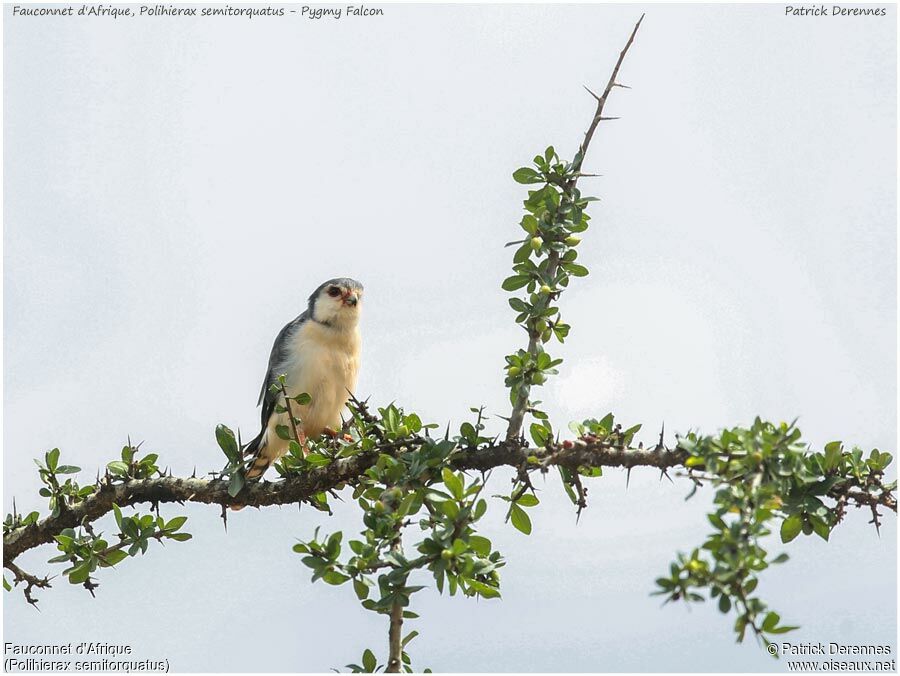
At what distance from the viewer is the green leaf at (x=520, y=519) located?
5.78 metres

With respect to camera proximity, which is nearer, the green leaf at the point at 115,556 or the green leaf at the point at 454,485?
the green leaf at the point at 454,485

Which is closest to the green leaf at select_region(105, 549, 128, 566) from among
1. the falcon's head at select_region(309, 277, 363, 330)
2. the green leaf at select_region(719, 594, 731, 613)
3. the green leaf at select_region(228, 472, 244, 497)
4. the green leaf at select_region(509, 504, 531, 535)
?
the green leaf at select_region(228, 472, 244, 497)

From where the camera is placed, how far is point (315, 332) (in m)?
9.58

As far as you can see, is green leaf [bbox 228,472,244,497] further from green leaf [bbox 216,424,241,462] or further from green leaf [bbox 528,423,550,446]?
green leaf [bbox 528,423,550,446]

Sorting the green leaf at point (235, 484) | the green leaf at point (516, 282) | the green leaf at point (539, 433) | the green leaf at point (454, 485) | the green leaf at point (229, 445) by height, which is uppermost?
the green leaf at point (516, 282)

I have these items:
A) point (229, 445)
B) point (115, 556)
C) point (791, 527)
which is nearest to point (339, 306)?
point (229, 445)

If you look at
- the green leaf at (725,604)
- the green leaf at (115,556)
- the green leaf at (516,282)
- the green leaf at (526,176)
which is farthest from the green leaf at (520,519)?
the green leaf at (115,556)

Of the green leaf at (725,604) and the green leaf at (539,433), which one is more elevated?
the green leaf at (539,433)

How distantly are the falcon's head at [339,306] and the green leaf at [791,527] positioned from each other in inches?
202

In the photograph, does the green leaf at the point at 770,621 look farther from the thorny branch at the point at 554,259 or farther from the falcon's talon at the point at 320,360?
the falcon's talon at the point at 320,360

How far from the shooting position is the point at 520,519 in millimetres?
5785

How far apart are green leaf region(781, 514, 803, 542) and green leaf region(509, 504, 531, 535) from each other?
4.11ft

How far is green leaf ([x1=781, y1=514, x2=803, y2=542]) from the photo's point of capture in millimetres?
5297

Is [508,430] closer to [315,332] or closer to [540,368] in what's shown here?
[540,368]
